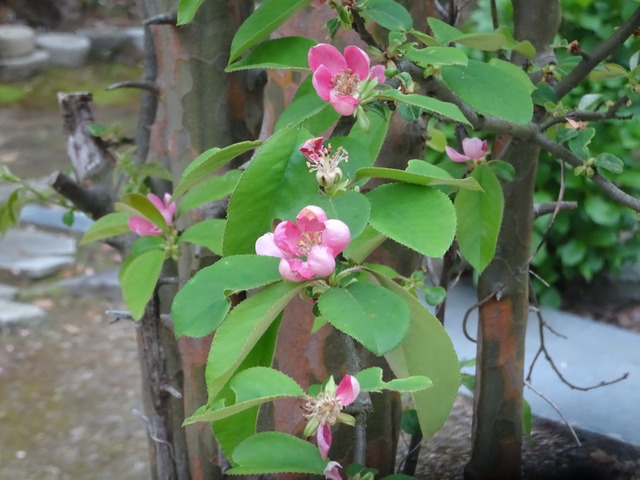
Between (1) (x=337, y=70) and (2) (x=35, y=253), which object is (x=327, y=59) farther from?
(2) (x=35, y=253)

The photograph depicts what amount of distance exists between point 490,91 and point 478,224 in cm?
25

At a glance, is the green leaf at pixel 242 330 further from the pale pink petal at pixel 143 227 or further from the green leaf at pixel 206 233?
the pale pink petal at pixel 143 227

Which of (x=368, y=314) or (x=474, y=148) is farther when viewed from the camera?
(x=474, y=148)

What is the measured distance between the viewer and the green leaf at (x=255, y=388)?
2.15 feet

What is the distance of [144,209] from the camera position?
1305 mm

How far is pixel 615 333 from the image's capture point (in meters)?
2.99

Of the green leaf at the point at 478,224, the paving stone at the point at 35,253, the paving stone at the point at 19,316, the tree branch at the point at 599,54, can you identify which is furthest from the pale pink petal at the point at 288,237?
the paving stone at the point at 35,253

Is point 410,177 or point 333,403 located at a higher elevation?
point 410,177

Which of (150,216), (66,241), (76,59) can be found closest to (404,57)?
(150,216)

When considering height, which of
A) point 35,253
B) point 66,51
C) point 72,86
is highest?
point 66,51

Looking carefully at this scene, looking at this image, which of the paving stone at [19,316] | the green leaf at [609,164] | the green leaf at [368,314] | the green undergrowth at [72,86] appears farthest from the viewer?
the green undergrowth at [72,86]

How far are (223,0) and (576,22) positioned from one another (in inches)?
84.6

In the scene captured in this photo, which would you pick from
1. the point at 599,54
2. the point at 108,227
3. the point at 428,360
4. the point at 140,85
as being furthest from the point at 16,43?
the point at 428,360

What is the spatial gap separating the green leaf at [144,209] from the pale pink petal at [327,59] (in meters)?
0.56
